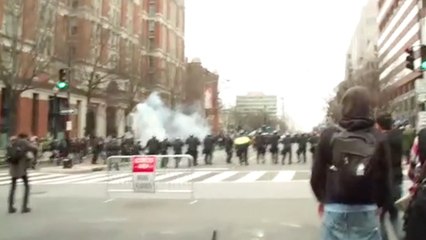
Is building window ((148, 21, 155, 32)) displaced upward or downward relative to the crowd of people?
upward

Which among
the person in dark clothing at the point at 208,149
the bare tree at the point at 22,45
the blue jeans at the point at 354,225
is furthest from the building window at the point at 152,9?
the blue jeans at the point at 354,225

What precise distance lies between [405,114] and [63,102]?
38.8 m

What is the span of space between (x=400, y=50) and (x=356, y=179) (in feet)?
286

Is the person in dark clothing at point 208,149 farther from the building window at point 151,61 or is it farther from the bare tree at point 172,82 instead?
the building window at point 151,61

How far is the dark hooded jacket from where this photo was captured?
172 inches

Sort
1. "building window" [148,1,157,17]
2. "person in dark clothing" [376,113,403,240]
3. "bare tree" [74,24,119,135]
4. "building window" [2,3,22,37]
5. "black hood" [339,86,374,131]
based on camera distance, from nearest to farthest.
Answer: "black hood" [339,86,374,131], "person in dark clothing" [376,113,403,240], "building window" [2,3,22,37], "bare tree" [74,24,119,135], "building window" [148,1,157,17]

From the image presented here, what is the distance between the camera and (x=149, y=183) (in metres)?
15.4

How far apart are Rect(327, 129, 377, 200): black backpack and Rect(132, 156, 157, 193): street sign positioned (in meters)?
11.2

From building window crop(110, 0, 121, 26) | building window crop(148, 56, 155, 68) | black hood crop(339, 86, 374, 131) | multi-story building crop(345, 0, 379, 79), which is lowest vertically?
black hood crop(339, 86, 374, 131)

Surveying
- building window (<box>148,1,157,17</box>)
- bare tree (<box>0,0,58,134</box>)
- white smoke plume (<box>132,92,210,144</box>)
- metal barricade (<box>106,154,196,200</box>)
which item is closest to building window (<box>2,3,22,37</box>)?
bare tree (<box>0,0,58,134</box>)

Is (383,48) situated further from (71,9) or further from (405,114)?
(71,9)

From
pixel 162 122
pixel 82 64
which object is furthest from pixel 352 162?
pixel 162 122

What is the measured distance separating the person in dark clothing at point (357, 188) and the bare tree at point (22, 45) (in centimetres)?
3555

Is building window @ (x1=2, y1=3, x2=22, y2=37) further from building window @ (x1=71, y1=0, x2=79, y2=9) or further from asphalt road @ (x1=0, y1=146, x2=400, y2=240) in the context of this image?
asphalt road @ (x1=0, y1=146, x2=400, y2=240)
